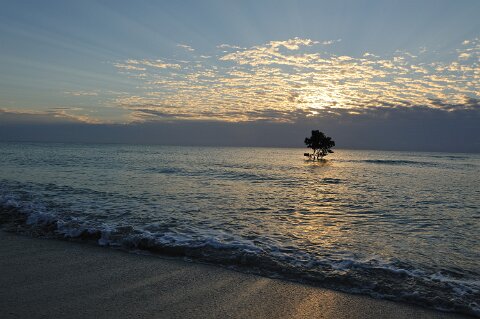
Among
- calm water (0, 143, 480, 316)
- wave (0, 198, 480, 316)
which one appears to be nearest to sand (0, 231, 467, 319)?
wave (0, 198, 480, 316)

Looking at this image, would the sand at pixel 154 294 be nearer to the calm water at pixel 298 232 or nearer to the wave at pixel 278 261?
the wave at pixel 278 261

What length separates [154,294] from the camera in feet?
18.7

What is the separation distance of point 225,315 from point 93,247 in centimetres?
503

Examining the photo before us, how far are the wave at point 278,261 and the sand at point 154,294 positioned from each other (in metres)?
0.46

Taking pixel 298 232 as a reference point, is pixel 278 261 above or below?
above

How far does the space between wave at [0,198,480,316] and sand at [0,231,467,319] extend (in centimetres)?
46

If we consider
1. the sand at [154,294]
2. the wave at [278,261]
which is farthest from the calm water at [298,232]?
the sand at [154,294]

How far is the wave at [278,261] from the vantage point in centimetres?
626

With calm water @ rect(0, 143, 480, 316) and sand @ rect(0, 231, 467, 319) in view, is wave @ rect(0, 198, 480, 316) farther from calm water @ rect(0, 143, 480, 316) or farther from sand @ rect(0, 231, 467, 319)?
sand @ rect(0, 231, 467, 319)

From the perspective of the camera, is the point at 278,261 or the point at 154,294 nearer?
the point at 154,294

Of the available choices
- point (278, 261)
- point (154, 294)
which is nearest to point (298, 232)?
point (278, 261)

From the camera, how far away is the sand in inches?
199

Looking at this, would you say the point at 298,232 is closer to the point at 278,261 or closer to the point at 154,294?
the point at 278,261

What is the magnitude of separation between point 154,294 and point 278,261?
3.13 metres
